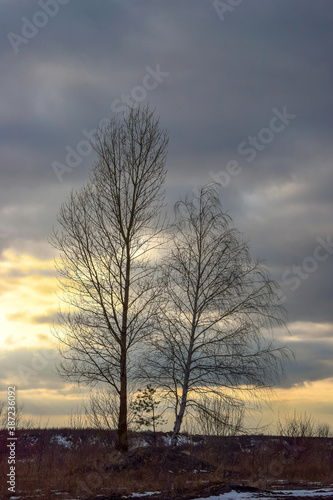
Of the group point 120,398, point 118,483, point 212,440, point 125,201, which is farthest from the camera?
point 212,440

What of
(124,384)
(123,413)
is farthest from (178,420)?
(124,384)

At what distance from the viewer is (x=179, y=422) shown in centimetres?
2005

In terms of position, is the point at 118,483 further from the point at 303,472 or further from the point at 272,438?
the point at 272,438

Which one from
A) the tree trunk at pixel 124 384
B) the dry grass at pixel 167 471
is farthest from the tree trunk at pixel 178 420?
the tree trunk at pixel 124 384

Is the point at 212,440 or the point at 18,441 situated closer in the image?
the point at 212,440

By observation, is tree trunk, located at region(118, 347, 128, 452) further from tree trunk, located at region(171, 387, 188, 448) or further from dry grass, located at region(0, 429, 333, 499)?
tree trunk, located at region(171, 387, 188, 448)

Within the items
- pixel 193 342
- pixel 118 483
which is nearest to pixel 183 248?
pixel 193 342

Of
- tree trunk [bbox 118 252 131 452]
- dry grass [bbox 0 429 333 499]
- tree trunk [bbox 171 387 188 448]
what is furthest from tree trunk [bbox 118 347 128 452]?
tree trunk [bbox 171 387 188 448]

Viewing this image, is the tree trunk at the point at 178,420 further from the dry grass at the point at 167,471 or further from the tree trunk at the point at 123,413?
the tree trunk at the point at 123,413

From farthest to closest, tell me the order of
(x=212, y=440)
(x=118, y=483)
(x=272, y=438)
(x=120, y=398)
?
1. (x=272, y=438)
2. (x=212, y=440)
3. (x=120, y=398)
4. (x=118, y=483)

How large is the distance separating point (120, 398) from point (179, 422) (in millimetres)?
2344

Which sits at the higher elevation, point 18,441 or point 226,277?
point 226,277

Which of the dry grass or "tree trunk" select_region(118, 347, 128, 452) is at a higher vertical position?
"tree trunk" select_region(118, 347, 128, 452)

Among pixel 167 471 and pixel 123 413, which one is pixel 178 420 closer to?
pixel 123 413
